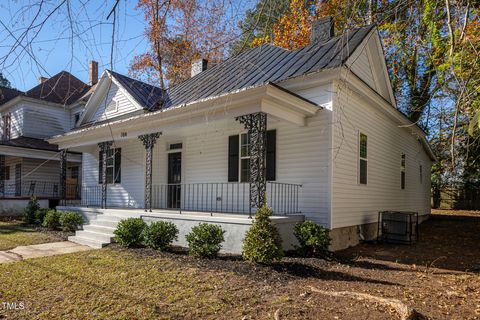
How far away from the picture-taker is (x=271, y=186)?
9.48 metres

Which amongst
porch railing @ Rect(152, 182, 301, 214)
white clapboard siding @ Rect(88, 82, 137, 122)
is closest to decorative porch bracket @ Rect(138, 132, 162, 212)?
porch railing @ Rect(152, 182, 301, 214)

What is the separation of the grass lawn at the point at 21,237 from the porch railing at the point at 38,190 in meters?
8.04

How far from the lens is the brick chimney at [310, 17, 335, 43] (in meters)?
11.1

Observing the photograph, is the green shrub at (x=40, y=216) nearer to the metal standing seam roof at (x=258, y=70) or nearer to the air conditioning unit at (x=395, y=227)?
the metal standing seam roof at (x=258, y=70)

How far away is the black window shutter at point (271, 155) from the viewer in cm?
945

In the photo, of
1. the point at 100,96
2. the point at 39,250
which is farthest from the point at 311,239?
the point at 100,96

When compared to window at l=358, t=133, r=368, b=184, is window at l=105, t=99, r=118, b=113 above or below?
above

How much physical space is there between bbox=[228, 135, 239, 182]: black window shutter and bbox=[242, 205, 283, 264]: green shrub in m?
3.72

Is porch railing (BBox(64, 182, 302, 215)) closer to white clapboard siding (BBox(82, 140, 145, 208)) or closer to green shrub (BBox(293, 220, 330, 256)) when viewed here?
white clapboard siding (BBox(82, 140, 145, 208))

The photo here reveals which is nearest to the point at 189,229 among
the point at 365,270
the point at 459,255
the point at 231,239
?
the point at 231,239

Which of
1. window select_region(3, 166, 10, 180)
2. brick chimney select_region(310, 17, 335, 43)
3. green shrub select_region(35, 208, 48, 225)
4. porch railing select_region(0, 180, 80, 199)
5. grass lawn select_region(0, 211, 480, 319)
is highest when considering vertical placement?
brick chimney select_region(310, 17, 335, 43)

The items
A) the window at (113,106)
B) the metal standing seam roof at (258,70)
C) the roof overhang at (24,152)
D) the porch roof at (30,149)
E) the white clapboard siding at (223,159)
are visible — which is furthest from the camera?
the porch roof at (30,149)

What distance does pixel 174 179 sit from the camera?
12438mm

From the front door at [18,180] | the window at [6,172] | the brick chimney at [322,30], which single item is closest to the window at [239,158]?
the brick chimney at [322,30]
